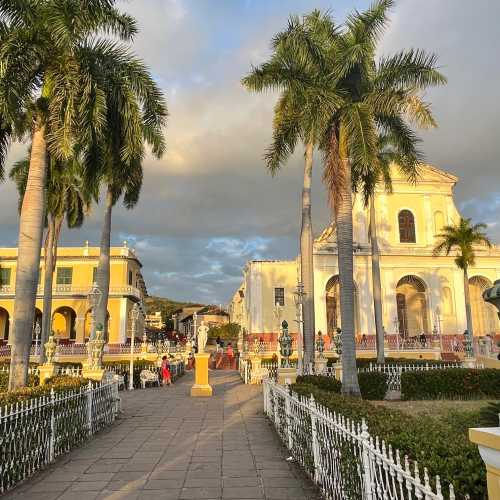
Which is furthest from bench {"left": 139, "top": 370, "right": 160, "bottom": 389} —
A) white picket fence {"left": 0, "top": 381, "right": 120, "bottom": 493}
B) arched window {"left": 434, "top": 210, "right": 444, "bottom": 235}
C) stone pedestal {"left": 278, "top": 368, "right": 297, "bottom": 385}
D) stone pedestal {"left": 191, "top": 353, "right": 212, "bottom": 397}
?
arched window {"left": 434, "top": 210, "right": 444, "bottom": 235}

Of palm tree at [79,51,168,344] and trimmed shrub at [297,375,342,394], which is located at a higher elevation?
palm tree at [79,51,168,344]

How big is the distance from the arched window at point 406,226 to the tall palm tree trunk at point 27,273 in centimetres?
3099

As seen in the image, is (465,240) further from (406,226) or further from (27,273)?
(27,273)

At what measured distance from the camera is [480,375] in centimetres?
1684

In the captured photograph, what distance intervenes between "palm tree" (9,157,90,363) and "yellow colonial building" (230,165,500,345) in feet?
48.9

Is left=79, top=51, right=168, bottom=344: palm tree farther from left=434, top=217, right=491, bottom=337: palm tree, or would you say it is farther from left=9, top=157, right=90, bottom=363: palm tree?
left=434, top=217, right=491, bottom=337: palm tree

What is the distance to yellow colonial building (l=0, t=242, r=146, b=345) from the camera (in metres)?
40.6

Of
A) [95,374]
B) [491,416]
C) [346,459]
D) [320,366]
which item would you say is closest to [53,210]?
[95,374]

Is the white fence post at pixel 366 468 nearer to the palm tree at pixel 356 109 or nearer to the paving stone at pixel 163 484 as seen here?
the paving stone at pixel 163 484

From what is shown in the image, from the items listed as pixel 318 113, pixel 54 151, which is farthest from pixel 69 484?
pixel 318 113

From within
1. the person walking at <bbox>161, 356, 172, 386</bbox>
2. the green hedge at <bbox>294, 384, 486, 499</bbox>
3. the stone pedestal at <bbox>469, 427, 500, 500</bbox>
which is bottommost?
the person walking at <bbox>161, 356, 172, 386</bbox>

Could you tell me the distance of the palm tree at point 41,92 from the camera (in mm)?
11344

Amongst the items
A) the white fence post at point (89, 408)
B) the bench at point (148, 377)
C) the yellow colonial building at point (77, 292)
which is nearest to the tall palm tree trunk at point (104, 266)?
the bench at point (148, 377)

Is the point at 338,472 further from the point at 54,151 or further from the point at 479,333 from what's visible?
the point at 479,333
